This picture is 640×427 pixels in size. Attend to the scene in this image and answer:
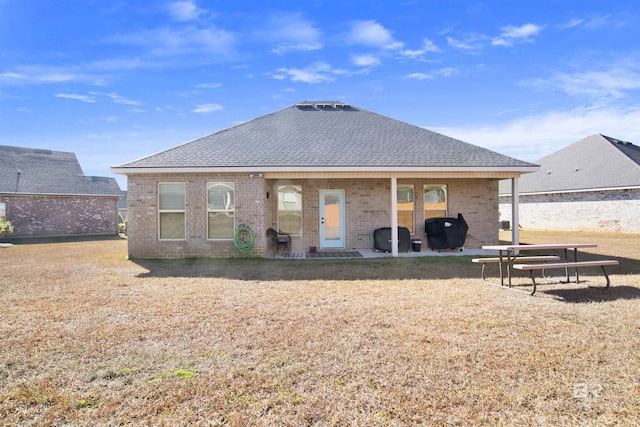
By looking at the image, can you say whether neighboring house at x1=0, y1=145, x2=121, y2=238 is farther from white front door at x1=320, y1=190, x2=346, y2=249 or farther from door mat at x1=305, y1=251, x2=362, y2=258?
door mat at x1=305, y1=251, x2=362, y2=258

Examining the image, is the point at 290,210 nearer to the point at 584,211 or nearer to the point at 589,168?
the point at 584,211

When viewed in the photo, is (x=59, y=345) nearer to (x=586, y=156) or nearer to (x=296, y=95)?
(x=296, y=95)

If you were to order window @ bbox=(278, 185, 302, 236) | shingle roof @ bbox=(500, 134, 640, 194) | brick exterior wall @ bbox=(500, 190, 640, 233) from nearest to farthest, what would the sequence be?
window @ bbox=(278, 185, 302, 236)
brick exterior wall @ bbox=(500, 190, 640, 233)
shingle roof @ bbox=(500, 134, 640, 194)

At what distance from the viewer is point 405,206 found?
1277 centimetres

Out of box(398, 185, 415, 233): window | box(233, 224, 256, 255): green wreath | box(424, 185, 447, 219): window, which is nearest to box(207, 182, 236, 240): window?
box(233, 224, 256, 255): green wreath

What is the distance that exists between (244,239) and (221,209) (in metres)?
1.17

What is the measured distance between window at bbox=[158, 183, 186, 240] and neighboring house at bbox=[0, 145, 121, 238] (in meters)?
17.1

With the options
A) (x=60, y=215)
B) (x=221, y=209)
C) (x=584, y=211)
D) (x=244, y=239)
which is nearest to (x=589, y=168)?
(x=584, y=211)

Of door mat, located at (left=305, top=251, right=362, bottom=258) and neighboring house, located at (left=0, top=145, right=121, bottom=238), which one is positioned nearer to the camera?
door mat, located at (left=305, top=251, right=362, bottom=258)

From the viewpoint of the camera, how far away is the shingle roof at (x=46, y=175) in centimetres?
2308

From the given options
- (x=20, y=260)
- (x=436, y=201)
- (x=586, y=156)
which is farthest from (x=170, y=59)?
(x=586, y=156)

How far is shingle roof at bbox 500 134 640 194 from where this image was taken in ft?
65.5

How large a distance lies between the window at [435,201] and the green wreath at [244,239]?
606 cm

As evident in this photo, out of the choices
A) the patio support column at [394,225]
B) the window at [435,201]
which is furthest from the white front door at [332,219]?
the window at [435,201]
